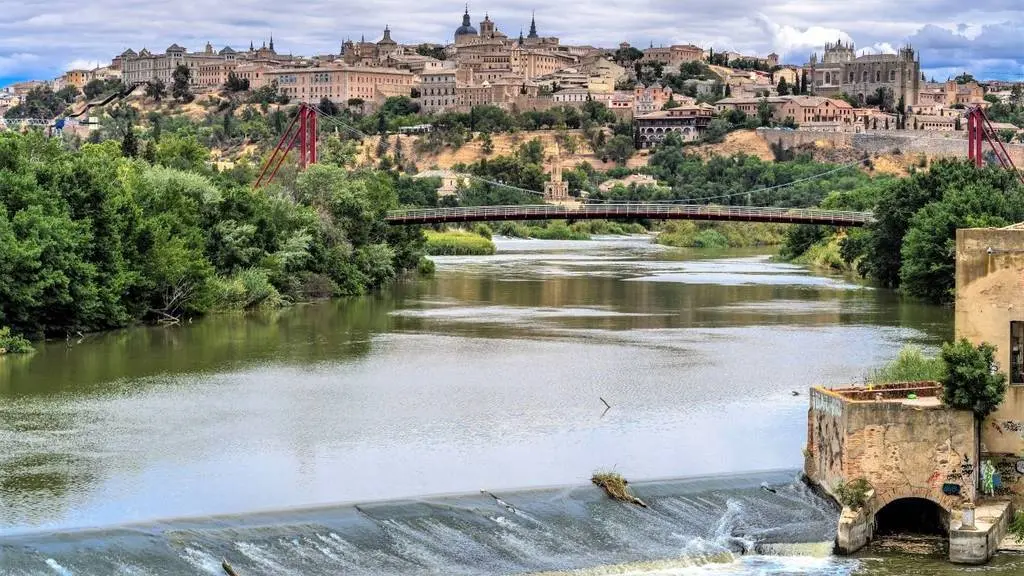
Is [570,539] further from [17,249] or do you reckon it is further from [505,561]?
[17,249]

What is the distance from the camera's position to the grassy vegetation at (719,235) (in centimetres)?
7281

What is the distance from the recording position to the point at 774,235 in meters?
75.1

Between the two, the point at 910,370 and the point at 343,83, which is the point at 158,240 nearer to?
the point at 910,370

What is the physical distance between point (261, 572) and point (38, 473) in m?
4.22

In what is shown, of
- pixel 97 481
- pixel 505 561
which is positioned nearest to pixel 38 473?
pixel 97 481

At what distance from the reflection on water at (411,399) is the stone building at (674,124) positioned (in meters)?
77.4

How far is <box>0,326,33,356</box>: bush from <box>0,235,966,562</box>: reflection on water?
399mm

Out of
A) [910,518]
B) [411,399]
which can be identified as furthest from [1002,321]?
[411,399]

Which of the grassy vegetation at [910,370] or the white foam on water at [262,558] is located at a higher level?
the grassy vegetation at [910,370]

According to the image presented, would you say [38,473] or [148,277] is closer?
[38,473]

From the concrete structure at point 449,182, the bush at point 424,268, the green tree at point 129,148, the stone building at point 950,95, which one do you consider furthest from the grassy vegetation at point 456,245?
the stone building at point 950,95

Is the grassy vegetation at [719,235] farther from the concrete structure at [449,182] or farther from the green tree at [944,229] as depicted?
the green tree at [944,229]

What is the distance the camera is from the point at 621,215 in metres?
53.7

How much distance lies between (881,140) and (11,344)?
90.7 meters
